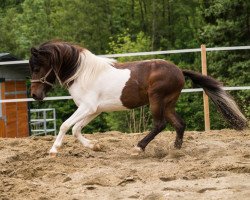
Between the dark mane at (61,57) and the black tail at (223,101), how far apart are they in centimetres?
Answer: 150

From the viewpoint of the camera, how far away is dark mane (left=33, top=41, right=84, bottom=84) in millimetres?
6789

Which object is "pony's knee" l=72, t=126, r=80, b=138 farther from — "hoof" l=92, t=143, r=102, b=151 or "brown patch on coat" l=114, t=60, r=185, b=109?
"brown patch on coat" l=114, t=60, r=185, b=109

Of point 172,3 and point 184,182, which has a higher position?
point 172,3

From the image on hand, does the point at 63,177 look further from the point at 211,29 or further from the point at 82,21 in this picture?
the point at 82,21

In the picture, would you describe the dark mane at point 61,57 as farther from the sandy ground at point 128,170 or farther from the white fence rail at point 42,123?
the white fence rail at point 42,123

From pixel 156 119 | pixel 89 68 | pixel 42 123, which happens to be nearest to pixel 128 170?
pixel 156 119

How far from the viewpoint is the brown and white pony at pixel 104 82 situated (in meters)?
6.67

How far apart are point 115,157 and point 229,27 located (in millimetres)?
12649

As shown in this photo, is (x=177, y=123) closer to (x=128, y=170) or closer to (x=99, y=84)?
(x=99, y=84)

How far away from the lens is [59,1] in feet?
108

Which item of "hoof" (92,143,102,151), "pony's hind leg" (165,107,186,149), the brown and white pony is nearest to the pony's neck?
the brown and white pony

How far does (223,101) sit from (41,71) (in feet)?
7.93

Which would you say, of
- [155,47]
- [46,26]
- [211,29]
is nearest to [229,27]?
[211,29]

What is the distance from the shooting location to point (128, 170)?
558cm
